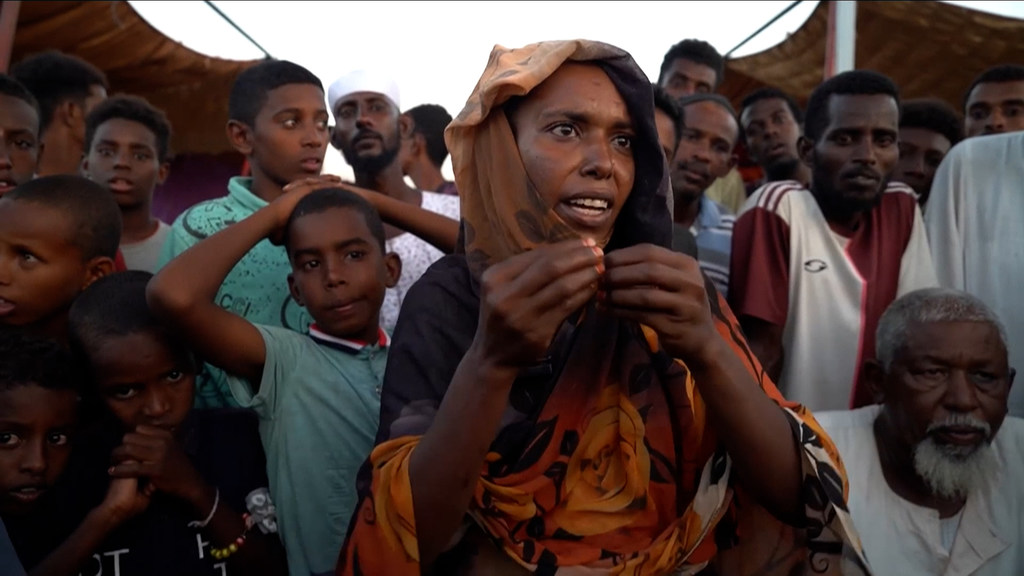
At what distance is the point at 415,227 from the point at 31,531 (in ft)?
4.78

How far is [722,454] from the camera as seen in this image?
181 centimetres

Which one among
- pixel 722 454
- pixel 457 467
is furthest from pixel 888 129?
pixel 457 467

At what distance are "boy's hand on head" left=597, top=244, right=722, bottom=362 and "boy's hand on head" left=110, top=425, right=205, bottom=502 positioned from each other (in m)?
1.35

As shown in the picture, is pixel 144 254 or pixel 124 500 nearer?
pixel 124 500

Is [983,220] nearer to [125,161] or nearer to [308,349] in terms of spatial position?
[308,349]

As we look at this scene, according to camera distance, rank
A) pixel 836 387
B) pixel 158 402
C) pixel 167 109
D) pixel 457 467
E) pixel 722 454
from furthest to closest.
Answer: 1. pixel 167 109
2. pixel 836 387
3. pixel 158 402
4. pixel 722 454
5. pixel 457 467

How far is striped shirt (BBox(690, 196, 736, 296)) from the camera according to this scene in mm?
4074

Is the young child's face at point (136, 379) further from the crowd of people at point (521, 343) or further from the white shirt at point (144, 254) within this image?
the white shirt at point (144, 254)

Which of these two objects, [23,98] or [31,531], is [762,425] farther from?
[23,98]

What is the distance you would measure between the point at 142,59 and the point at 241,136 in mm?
5824

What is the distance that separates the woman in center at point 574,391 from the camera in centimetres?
163

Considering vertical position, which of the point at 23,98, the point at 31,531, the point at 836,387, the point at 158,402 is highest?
the point at 23,98

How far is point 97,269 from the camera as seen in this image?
2982mm

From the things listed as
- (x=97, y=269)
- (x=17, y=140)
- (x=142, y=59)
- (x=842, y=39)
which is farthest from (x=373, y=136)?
(x=142, y=59)
